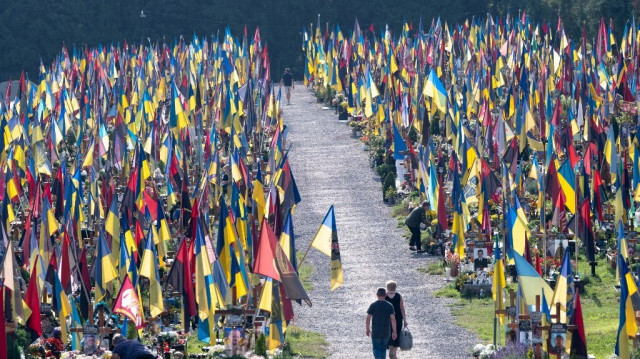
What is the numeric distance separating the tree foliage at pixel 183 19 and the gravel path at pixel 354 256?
26649 mm

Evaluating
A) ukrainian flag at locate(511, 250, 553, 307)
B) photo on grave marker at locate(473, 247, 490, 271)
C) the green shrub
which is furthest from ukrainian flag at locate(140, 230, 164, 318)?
the green shrub

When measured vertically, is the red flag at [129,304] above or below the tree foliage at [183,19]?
below

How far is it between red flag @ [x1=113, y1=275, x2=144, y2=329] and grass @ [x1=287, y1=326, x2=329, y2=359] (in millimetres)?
2547

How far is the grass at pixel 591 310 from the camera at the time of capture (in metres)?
27.3

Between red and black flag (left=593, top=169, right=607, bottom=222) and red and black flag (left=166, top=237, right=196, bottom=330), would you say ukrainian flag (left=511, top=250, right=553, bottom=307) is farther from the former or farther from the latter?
red and black flag (left=593, top=169, right=607, bottom=222)

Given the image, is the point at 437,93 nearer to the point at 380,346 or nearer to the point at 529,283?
the point at 529,283

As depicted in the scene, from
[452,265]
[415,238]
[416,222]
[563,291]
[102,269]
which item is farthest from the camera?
[415,238]

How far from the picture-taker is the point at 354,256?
3634cm

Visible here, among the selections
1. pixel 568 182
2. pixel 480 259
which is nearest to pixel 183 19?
pixel 568 182

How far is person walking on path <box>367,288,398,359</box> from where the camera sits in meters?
23.9

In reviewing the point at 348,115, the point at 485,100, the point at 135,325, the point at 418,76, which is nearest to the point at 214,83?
the point at 348,115

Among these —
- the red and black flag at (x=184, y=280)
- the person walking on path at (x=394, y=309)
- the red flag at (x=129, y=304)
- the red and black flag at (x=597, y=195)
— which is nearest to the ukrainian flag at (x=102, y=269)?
the red and black flag at (x=184, y=280)

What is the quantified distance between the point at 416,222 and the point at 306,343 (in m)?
8.86

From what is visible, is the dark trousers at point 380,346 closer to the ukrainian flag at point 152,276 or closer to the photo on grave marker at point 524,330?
the photo on grave marker at point 524,330
